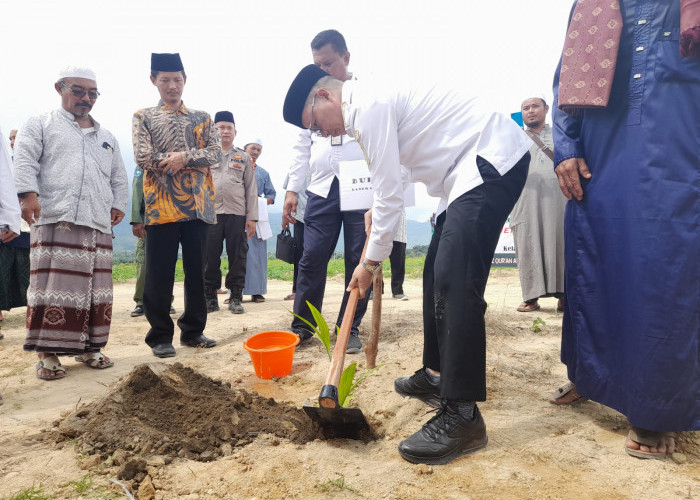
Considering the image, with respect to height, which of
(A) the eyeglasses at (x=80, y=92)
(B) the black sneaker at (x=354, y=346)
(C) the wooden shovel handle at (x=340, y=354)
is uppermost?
(A) the eyeglasses at (x=80, y=92)

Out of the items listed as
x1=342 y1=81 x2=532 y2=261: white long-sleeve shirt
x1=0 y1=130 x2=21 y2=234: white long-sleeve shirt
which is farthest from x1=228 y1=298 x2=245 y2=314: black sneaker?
x1=342 y1=81 x2=532 y2=261: white long-sleeve shirt

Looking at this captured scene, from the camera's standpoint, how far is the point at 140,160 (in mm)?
3367

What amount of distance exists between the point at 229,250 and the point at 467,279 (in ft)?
13.8

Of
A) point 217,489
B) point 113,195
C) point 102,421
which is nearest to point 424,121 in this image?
point 217,489

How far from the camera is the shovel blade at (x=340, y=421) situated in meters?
1.91

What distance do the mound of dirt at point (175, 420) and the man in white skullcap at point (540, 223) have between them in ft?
11.2

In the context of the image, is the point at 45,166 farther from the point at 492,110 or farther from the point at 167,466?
the point at 492,110

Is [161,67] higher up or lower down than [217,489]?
higher up

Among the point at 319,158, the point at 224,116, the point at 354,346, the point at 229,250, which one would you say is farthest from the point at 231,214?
the point at 354,346

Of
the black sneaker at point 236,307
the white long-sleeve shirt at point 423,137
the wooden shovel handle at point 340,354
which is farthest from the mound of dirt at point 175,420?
the black sneaker at point 236,307

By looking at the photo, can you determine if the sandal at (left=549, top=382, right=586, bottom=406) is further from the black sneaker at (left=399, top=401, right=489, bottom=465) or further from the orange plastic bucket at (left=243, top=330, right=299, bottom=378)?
the orange plastic bucket at (left=243, top=330, right=299, bottom=378)

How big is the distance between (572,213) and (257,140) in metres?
5.83

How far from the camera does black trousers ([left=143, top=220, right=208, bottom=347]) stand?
3451 mm

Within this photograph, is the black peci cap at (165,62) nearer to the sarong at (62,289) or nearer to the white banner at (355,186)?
the sarong at (62,289)
